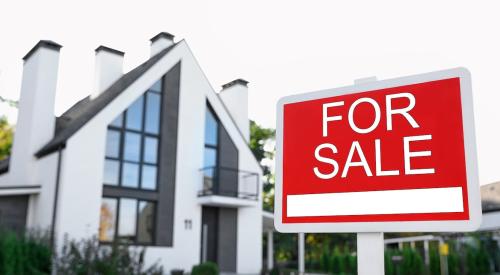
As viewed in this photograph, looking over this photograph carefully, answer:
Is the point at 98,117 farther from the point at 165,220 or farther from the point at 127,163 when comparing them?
the point at 165,220

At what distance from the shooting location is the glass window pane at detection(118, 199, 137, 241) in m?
18.0

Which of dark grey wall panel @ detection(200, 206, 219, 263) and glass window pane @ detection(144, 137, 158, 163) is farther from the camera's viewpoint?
dark grey wall panel @ detection(200, 206, 219, 263)

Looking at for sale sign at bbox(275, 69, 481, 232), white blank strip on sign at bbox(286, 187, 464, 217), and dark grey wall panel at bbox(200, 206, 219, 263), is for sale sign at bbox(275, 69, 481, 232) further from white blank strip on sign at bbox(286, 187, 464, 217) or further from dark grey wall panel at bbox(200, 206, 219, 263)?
dark grey wall panel at bbox(200, 206, 219, 263)

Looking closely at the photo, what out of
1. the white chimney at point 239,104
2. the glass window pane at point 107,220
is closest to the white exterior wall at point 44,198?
the glass window pane at point 107,220

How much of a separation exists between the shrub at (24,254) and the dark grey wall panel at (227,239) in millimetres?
7000

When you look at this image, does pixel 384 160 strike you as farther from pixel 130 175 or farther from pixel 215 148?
pixel 215 148

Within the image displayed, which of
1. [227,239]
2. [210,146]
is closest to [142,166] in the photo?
[210,146]

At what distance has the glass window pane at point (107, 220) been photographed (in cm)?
1752

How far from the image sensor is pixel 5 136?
26.8 metres

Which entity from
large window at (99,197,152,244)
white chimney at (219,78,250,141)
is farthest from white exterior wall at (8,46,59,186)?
white chimney at (219,78,250,141)

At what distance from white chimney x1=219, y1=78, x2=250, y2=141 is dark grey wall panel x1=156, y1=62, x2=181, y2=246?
12.2 feet

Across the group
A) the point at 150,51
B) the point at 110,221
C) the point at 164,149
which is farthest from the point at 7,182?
the point at 150,51

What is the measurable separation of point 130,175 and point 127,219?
5.15 feet

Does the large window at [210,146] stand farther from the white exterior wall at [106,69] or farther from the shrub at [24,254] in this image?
the shrub at [24,254]
